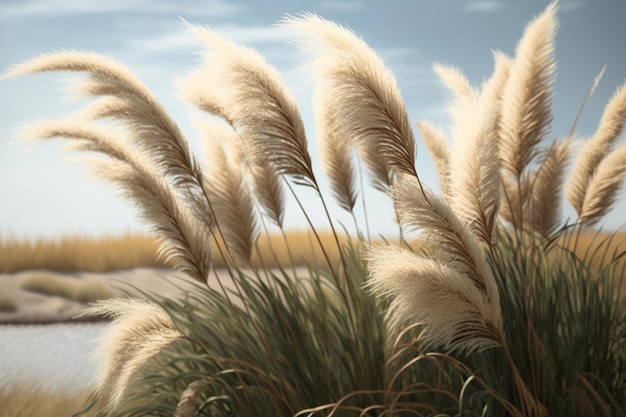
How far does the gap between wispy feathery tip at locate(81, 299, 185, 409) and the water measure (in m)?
1.48

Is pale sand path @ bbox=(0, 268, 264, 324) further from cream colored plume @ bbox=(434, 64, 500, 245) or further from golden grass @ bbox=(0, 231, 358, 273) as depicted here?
cream colored plume @ bbox=(434, 64, 500, 245)

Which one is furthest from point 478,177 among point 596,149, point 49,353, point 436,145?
point 49,353

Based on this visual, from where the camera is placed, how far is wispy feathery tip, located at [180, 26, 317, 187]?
1.34 metres

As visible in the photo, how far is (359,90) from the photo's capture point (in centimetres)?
122

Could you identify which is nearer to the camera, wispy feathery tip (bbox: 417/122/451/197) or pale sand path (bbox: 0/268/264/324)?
wispy feathery tip (bbox: 417/122/451/197)

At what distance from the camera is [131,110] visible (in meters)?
1.36

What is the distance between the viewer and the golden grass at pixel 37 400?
245 centimetres

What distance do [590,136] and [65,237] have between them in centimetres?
340

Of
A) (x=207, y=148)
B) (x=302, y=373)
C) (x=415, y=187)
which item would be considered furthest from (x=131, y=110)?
(x=302, y=373)

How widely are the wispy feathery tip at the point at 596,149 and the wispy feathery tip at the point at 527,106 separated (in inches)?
12.2

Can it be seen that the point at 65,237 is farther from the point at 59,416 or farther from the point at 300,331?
the point at 300,331

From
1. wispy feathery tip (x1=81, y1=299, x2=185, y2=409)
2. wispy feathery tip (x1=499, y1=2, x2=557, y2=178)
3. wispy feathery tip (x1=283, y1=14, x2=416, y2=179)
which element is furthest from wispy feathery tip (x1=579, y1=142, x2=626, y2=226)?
wispy feathery tip (x1=81, y1=299, x2=185, y2=409)

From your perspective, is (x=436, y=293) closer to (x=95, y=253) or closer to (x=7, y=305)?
(x=7, y=305)

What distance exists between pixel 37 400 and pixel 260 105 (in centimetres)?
167
